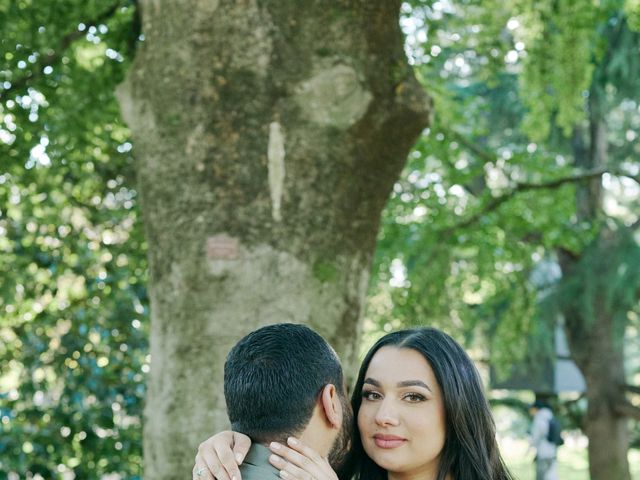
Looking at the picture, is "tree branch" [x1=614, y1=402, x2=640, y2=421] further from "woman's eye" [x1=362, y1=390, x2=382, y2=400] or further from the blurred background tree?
"woman's eye" [x1=362, y1=390, x2=382, y2=400]

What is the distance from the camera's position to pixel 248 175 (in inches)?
142

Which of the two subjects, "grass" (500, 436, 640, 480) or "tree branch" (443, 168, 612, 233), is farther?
"grass" (500, 436, 640, 480)

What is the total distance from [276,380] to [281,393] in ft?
0.12

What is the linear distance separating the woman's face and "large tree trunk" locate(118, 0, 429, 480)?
0.83m

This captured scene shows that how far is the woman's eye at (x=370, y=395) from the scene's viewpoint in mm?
2817

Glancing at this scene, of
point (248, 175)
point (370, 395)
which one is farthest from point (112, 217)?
point (370, 395)

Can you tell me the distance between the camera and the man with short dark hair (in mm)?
2301

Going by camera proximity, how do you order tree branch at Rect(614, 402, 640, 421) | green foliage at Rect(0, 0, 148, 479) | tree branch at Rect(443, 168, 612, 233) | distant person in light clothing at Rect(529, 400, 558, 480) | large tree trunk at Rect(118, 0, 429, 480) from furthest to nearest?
tree branch at Rect(614, 402, 640, 421)
distant person in light clothing at Rect(529, 400, 558, 480)
tree branch at Rect(443, 168, 612, 233)
green foliage at Rect(0, 0, 148, 479)
large tree trunk at Rect(118, 0, 429, 480)

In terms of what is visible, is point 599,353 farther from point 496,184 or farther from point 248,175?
point 248,175

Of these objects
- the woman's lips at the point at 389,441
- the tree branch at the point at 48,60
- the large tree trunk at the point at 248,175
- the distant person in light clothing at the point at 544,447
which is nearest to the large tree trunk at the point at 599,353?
the distant person in light clothing at the point at 544,447

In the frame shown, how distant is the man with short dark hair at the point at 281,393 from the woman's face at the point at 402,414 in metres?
0.35

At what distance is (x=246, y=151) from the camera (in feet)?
11.9

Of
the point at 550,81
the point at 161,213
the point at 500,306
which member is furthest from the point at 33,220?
the point at 500,306

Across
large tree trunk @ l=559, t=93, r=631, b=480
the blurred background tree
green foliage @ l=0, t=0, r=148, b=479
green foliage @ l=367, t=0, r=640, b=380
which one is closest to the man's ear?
the blurred background tree
